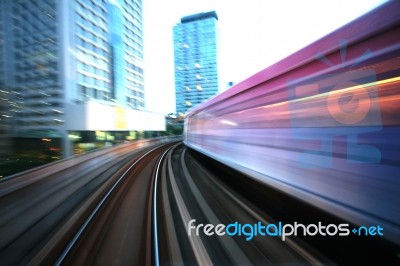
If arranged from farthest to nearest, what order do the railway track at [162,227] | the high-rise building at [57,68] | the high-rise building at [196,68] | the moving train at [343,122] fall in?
1. the high-rise building at [196,68]
2. the high-rise building at [57,68]
3. the railway track at [162,227]
4. the moving train at [343,122]

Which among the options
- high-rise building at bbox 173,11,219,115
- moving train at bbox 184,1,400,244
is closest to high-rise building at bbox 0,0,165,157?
moving train at bbox 184,1,400,244

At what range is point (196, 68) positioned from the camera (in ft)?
308

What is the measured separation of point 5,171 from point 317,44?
44.6 ft

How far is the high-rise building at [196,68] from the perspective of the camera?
93250mm

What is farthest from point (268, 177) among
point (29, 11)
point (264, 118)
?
point (29, 11)

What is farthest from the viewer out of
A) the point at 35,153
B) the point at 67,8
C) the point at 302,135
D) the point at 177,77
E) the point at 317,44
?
the point at 177,77

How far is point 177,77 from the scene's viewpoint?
97750 mm

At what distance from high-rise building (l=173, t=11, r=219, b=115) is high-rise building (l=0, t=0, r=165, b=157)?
5285 centimetres

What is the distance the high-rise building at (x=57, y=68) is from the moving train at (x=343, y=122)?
87.4ft

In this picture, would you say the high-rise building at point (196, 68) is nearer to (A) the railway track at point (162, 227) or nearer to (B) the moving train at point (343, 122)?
(A) the railway track at point (162, 227)

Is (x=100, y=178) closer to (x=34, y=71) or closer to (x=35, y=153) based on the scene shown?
(x=35, y=153)

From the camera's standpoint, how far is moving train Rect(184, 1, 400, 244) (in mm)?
2609

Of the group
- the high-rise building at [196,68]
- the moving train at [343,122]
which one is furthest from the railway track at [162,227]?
the high-rise building at [196,68]

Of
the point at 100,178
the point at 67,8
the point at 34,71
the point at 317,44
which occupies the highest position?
the point at 67,8
